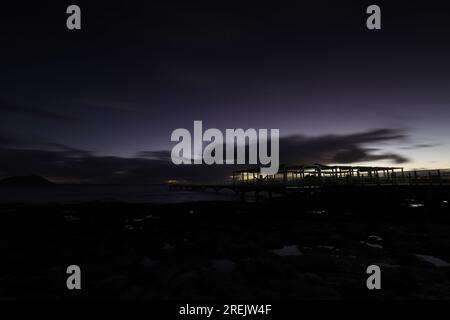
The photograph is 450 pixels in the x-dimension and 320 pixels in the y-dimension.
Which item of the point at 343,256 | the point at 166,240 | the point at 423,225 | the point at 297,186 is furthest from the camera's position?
the point at 297,186

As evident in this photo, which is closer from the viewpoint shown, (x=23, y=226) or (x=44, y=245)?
(x=44, y=245)

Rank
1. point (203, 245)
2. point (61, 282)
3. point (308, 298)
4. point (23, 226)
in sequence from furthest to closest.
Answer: point (23, 226)
point (203, 245)
point (61, 282)
point (308, 298)

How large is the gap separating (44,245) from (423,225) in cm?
2007

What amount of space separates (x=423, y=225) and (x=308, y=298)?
12.3 m

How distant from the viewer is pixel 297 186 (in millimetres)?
36375

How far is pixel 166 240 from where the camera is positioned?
13039 mm
